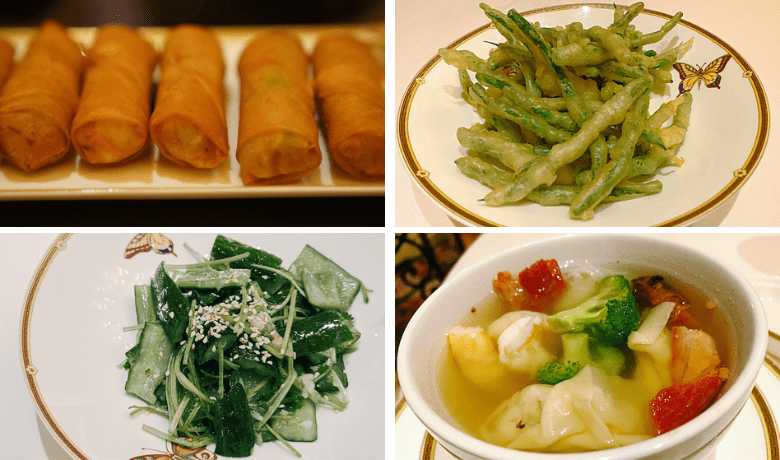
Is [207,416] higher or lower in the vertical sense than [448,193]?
lower

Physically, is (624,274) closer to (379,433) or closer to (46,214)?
(379,433)

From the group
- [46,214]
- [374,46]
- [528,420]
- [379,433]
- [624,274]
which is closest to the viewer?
[528,420]

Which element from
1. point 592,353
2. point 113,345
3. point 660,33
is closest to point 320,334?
point 113,345

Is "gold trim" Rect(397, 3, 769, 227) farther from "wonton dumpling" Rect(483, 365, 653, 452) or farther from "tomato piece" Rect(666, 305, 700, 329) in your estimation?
"wonton dumpling" Rect(483, 365, 653, 452)

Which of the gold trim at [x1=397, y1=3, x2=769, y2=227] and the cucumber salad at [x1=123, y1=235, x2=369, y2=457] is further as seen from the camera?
the cucumber salad at [x1=123, y1=235, x2=369, y2=457]

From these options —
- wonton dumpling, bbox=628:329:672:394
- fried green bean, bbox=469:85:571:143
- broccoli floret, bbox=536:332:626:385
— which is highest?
fried green bean, bbox=469:85:571:143

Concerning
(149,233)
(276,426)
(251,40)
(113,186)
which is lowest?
(276,426)

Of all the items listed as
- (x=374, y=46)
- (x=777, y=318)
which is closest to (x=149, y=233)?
(x=374, y=46)

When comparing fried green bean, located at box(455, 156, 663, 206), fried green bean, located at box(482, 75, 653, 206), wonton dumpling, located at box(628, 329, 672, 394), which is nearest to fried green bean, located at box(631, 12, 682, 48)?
fried green bean, located at box(482, 75, 653, 206)
